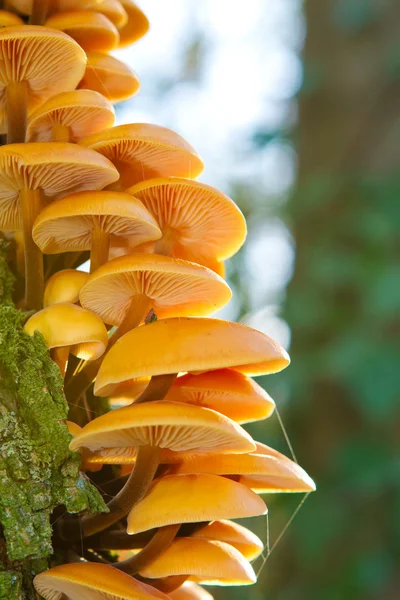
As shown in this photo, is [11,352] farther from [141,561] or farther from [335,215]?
[335,215]

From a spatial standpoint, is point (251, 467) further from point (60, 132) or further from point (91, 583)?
point (60, 132)

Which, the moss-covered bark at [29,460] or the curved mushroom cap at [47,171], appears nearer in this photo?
the moss-covered bark at [29,460]

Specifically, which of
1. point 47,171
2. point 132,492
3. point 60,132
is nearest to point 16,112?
point 60,132

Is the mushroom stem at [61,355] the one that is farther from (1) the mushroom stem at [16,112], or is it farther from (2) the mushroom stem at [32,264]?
(1) the mushroom stem at [16,112]

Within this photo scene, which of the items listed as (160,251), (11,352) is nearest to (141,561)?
(11,352)

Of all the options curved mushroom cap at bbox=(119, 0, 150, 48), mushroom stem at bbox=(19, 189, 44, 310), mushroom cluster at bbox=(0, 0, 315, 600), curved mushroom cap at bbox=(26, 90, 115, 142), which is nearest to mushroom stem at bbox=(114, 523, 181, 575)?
mushroom cluster at bbox=(0, 0, 315, 600)

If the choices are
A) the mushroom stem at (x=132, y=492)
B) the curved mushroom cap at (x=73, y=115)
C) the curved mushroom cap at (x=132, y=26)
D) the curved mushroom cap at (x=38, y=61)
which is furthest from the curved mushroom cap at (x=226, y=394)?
the curved mushroom cap at (x=132, y=26)
